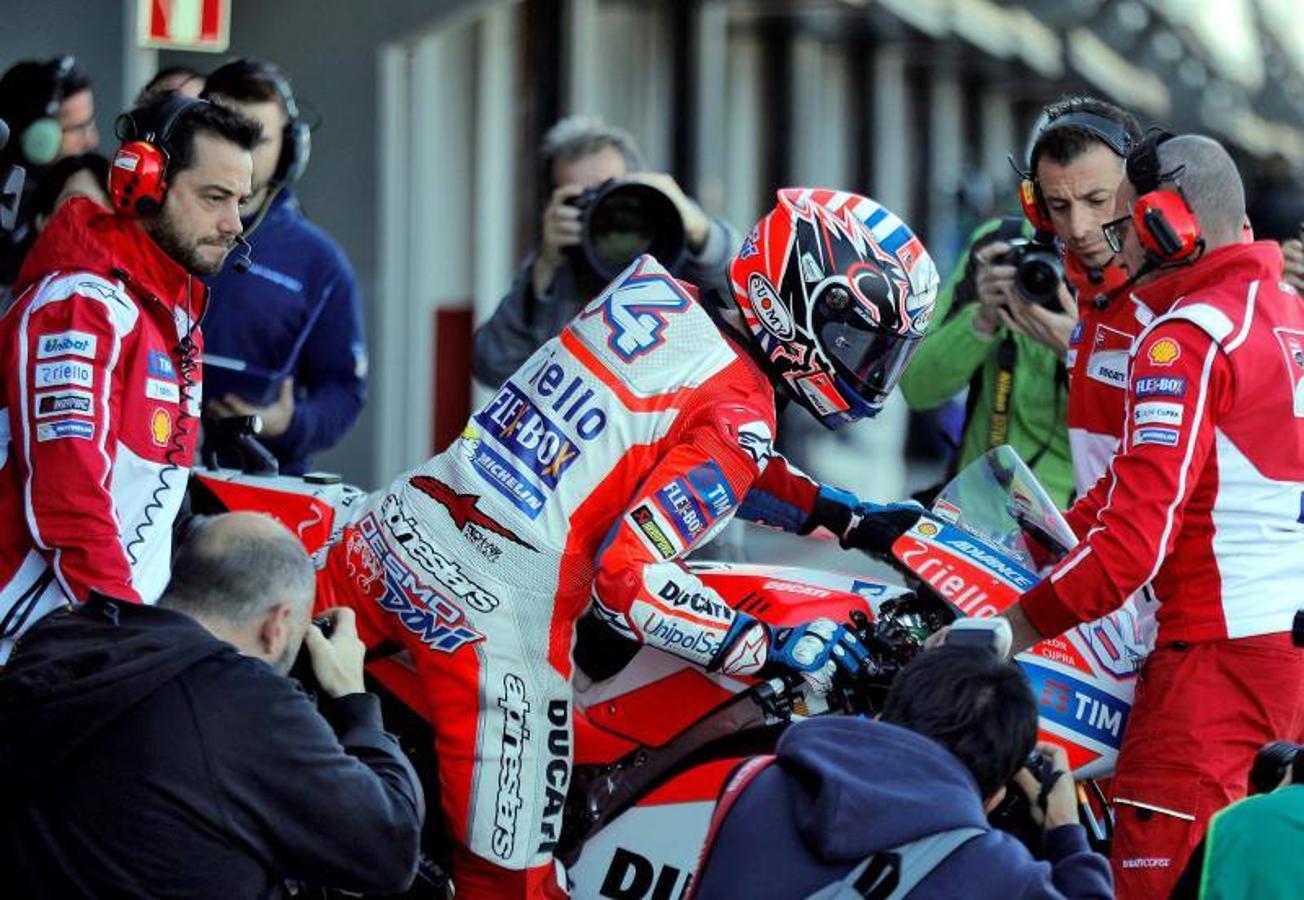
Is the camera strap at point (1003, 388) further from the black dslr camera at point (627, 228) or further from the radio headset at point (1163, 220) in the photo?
the radio headset at point (1163, 220)

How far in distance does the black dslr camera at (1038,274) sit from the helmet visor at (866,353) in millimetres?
1309

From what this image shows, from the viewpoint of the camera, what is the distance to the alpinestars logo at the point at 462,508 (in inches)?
177

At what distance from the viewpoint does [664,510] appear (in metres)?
4.24

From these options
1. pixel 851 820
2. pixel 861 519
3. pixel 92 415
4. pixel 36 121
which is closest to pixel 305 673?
pixel 92 415

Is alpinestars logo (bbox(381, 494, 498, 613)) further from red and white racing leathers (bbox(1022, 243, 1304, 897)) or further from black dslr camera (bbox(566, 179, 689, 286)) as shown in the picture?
black dslr camera (bbox(566, 179, 689, 286))

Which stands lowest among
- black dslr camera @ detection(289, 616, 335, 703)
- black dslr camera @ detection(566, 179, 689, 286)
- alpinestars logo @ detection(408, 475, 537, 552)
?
black dslr camera @ detection(289, 616, 335, 703)

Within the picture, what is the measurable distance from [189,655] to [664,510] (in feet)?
3.20

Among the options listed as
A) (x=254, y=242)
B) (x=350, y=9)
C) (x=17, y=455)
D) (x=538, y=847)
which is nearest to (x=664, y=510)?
(x=538, y=847)

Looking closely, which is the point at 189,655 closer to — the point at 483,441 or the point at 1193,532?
the point at 483,441

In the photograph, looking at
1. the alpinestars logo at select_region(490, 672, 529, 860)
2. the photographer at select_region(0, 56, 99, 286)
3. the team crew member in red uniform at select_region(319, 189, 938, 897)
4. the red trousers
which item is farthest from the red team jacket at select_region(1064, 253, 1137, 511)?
the photographer at select_region(0, 56, 99, 286)

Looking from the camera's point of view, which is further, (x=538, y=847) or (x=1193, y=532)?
(x=1193, y=532)

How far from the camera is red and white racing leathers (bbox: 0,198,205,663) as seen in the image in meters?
4.50

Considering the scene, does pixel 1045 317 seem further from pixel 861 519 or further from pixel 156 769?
pixel 156 769

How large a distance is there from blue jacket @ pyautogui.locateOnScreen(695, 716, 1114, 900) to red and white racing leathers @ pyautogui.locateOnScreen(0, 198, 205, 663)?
62.1 inches
